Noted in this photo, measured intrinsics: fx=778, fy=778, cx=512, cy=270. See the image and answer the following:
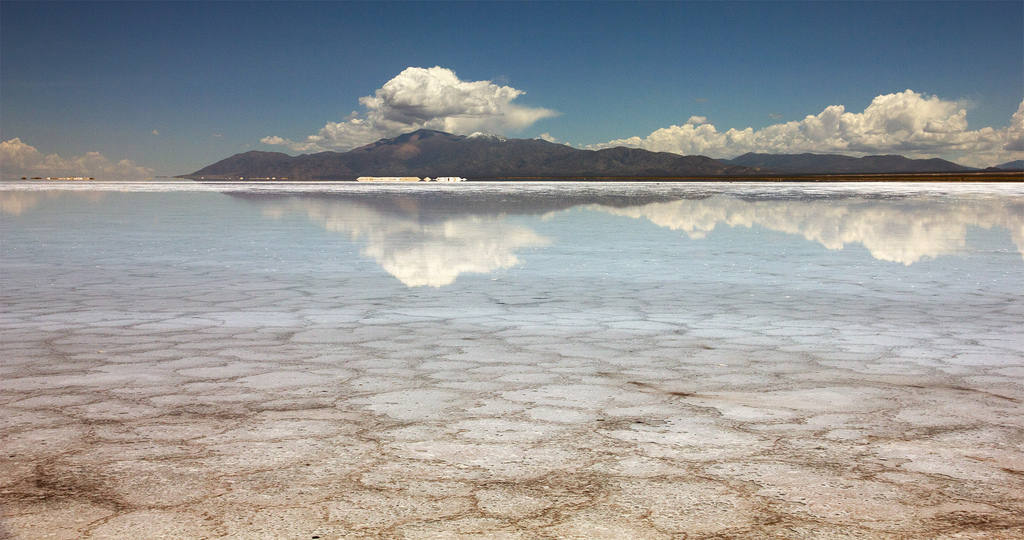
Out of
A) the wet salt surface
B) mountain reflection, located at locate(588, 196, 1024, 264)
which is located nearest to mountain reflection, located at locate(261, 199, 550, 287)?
the wet salt surface

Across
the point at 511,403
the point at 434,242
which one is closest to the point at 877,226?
the point at 434,242

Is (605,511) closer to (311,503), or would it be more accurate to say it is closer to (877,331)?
(311,503)

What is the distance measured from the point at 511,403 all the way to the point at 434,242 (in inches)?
331

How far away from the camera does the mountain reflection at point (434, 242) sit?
29.1 feet

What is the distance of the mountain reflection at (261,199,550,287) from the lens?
888 centimetres

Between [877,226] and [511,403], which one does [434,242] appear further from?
[877,226]

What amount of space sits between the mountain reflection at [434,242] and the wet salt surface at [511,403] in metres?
0.35

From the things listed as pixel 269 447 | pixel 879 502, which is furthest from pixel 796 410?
pixel 269 447

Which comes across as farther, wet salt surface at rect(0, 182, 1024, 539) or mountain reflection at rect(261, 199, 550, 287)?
mountain reflection at rect(261, 199, 550, 287)

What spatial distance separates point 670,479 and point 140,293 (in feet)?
19.6

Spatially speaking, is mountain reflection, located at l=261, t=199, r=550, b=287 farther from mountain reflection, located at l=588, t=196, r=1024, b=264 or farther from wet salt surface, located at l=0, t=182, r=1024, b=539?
mountain reflection, located at l=588, t=196, r=1024, b=264

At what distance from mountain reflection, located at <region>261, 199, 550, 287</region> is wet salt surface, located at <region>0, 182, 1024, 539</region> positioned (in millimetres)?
346

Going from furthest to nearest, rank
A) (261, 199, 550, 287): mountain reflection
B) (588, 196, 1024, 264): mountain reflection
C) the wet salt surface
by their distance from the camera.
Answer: (588, 196, 1024, 264): mountain reflection
(261, 199, 550, 287): mountain reflection
the wet salt surface

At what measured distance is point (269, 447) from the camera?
3.12 meters
